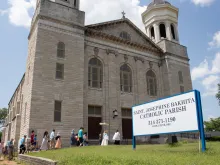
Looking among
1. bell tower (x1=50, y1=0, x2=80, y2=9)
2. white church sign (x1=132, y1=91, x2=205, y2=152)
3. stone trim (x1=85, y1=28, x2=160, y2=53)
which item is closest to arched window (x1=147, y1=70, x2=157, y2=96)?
stone trim (x1=85, y1=28, x2=160, y2=53)

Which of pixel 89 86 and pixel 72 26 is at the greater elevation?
pixel 72 26

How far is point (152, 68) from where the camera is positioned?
90.9 feet

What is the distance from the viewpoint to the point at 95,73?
2308 cm

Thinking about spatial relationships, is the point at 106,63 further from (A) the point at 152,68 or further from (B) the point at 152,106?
(B) the point at 152,106

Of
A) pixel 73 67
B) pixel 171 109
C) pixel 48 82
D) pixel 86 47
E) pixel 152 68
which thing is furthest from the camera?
pixel 152 68

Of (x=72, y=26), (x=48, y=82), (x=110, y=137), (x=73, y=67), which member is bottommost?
(x=110, y=137)

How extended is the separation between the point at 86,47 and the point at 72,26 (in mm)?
2636

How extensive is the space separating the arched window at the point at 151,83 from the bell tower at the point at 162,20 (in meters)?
5.86

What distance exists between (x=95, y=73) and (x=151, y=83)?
315 inches

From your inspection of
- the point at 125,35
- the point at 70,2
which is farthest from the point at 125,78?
the point at 70,2

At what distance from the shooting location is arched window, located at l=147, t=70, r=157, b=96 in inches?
1048

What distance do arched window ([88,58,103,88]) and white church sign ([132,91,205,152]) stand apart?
10.4 m

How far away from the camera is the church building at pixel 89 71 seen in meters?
19.0

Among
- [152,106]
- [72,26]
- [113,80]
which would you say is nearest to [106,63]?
[113,80]
